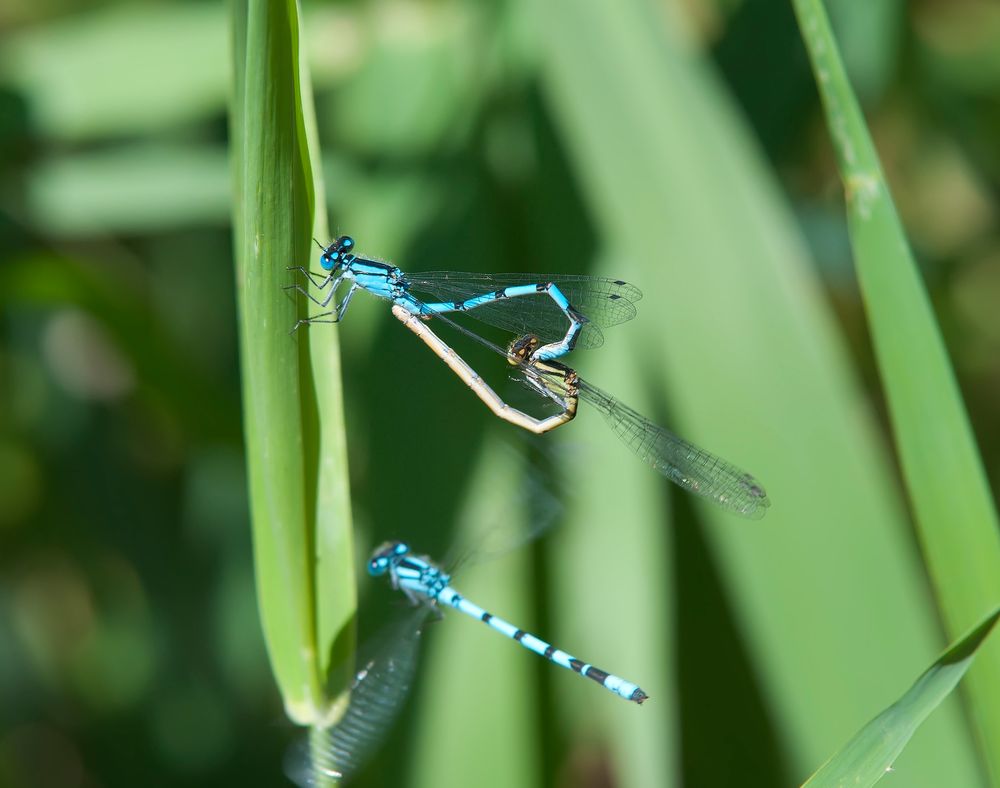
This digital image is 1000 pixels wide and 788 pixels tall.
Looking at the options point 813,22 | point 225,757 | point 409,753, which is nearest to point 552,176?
point 813,22

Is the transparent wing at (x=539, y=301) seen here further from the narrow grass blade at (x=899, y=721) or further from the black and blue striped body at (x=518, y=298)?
the narrow grass blade at (x=899, y=721)

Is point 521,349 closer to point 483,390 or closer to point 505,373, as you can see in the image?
point 483,390

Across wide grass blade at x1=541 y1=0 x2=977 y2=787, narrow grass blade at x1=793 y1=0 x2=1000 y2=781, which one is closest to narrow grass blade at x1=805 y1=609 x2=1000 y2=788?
narrow grass blade at x1=793 y1=0 x2=1000 y2=781

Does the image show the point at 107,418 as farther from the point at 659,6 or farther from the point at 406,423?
the point at 659,6

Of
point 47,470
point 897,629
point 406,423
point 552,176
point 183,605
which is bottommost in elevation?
point 183,605

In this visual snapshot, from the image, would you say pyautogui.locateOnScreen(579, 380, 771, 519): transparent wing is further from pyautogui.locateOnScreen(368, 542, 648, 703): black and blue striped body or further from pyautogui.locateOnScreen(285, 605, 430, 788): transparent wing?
pyautogui.locateOnScreen(285, 605, 430, 788): transparent wing
